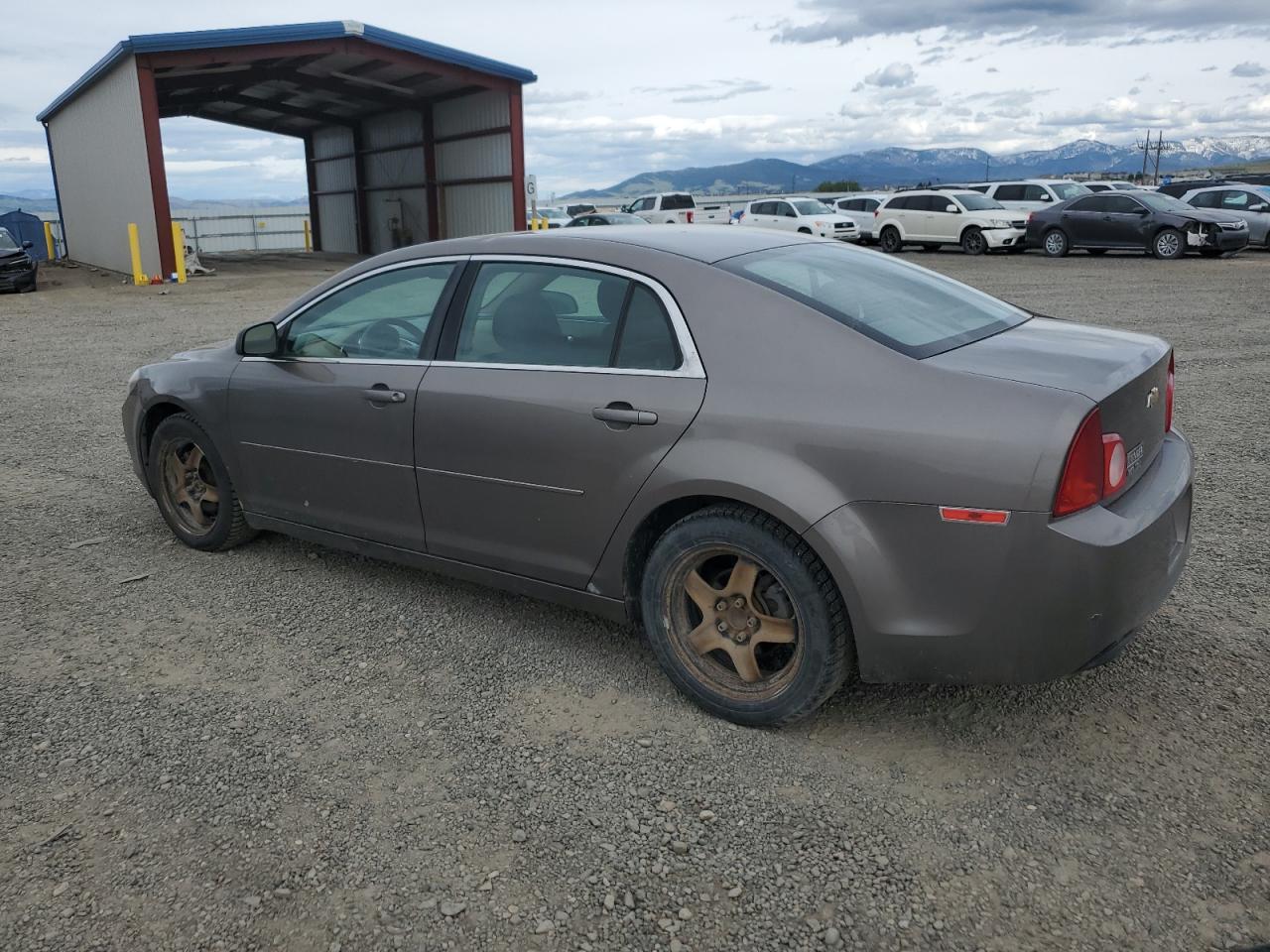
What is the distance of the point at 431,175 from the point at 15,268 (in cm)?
1276

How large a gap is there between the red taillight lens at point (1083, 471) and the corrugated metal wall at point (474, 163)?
1021 inches

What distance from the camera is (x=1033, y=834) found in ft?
8.88

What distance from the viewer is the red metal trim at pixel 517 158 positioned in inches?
1069

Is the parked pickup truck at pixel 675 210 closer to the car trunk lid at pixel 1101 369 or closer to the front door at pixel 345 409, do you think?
the front door at pixel 345 409

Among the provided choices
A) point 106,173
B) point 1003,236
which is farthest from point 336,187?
point 1003,236

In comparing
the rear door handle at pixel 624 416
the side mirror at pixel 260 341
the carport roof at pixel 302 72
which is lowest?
the rear door handle at pixel 624 416

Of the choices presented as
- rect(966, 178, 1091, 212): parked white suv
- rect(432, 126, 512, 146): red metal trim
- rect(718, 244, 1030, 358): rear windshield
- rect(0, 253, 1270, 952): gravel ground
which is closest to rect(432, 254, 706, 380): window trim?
rect(718, 244, 1030, 358): rear windshield

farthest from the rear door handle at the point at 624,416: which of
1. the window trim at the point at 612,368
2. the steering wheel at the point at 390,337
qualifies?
the steering wheel at the point at 390,337

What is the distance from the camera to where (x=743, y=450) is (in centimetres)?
302

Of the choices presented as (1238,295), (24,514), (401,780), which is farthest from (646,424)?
(1238,295)

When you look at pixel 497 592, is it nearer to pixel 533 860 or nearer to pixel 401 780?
pixel 401 780

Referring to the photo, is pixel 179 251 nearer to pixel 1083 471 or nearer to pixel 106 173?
pixel 106 173

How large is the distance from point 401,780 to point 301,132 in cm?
3918

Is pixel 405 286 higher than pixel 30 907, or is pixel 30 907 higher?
pixel 405 286
